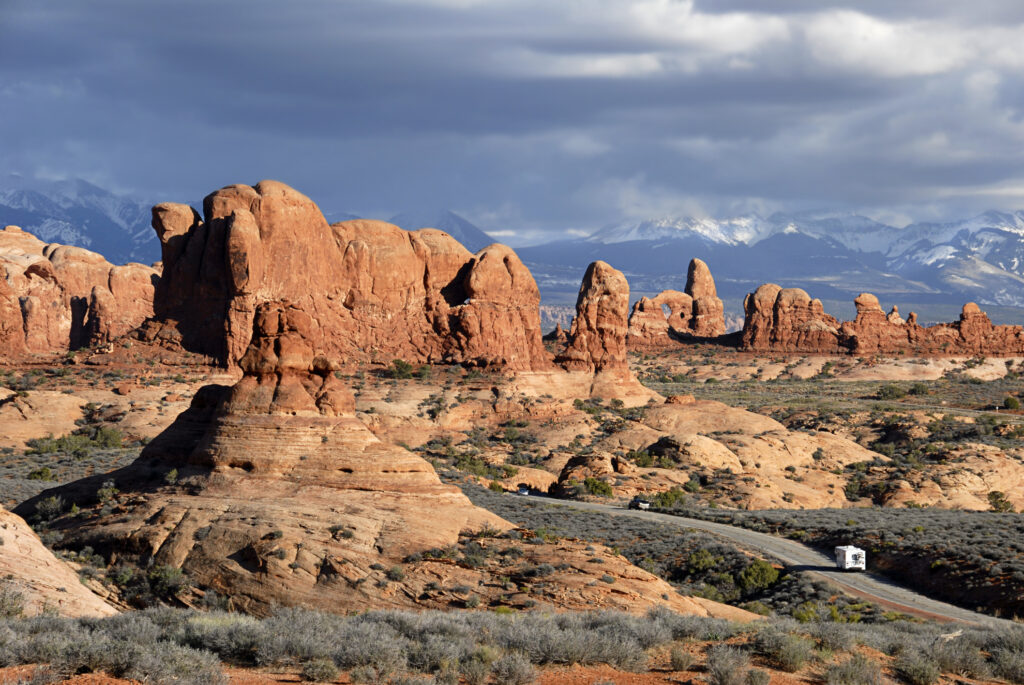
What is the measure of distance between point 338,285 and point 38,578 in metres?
51.7

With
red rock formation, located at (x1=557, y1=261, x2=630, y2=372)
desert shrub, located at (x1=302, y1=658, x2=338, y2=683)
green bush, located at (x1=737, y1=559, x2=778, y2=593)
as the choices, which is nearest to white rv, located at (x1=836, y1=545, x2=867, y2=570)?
green bush, located at (x1=737, y1=559, x2=778, y2=593)

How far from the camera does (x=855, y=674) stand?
15086 mm

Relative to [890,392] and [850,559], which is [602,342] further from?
[850,559]

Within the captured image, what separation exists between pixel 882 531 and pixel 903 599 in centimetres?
909

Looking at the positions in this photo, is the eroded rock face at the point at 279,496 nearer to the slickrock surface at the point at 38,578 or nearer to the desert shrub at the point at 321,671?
the slickrock surface at the point at 38,578

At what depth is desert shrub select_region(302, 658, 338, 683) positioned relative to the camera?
14.2 meters

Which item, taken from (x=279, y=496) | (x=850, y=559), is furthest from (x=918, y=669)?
(x=850, y=559)

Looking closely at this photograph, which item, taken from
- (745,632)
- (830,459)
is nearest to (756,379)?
(830,459)

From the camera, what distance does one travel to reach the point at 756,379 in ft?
403

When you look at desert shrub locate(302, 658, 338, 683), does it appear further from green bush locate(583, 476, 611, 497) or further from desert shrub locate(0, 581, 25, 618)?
green bush locate(583, 476, 611, 497)

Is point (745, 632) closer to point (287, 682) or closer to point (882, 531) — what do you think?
point (287, 682)

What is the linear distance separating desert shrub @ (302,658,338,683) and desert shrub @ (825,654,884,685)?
718cm

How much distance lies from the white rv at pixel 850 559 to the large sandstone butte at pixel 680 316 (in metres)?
104

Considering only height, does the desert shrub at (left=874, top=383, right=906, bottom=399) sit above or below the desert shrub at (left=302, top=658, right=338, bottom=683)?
above
